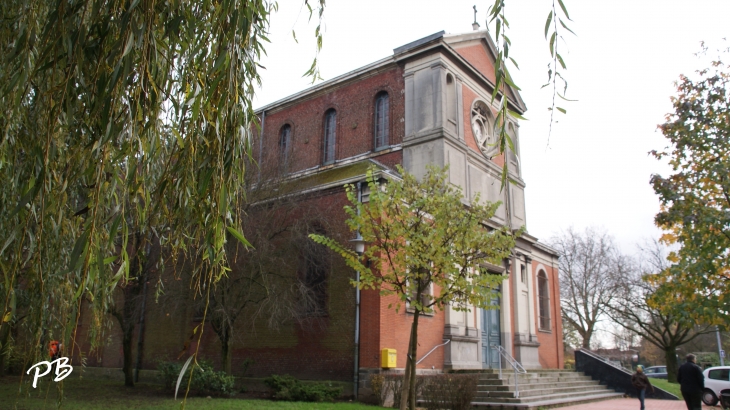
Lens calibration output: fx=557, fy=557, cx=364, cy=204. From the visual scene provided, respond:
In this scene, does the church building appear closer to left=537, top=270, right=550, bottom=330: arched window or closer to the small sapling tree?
left=537, top=270, right=550, bottom=330: arched window

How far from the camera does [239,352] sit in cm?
1822

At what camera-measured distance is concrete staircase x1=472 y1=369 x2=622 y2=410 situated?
14.3 metres

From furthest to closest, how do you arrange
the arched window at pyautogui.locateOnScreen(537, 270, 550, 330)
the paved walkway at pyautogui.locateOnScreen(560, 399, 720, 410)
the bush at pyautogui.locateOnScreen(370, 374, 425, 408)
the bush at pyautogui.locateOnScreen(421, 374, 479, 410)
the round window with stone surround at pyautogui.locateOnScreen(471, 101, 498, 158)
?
the arched window at pyautogui.locateOnScreen(537, 270, 550, 330) < the round window with stone surround at pyautogui.locateOnScreen(471, 101, 498, 158) < the paved walkway at pyautogui.locateOnScreen(560, 399, 720, 410) < the bush at pyautogui.locateOnScreen(370, 374, 425, 408) < the bush at pyautogui.locateOnScreen(421, 374, 479, 410)

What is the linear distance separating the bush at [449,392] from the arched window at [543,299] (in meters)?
11.2

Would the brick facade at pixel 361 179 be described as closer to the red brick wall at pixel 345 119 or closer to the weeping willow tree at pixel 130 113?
the red brick wall at pixel 345 119

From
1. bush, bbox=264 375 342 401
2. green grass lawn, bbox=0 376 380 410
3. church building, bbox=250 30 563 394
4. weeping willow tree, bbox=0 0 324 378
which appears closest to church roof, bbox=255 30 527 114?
church building, bbox=250 30 563 394

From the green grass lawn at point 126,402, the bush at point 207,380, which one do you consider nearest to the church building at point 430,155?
the green grass lawn at point 126,402

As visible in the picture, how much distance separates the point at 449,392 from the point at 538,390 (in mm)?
4603

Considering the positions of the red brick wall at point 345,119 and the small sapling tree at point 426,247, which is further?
the red brick wall at point 345,119

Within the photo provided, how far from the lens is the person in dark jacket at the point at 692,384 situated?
12.0 meters

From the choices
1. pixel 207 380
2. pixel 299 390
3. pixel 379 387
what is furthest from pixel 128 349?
pixel 379 387

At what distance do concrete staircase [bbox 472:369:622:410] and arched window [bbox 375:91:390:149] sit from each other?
29.3 ft

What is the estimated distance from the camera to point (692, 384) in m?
12.0

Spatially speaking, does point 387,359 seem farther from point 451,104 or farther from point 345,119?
point 345,119
